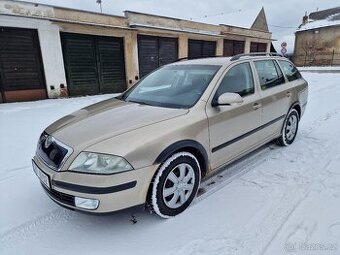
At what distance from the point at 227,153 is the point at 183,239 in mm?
1211

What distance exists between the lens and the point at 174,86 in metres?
3.38

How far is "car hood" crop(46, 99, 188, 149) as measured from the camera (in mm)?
2393

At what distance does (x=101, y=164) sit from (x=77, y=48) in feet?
30.7

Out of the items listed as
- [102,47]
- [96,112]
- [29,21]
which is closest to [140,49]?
[102,47]

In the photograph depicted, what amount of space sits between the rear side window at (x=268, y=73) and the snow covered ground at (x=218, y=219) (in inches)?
45.1

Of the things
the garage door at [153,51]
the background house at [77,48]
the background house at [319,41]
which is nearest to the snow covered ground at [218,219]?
the background house at [77,48]

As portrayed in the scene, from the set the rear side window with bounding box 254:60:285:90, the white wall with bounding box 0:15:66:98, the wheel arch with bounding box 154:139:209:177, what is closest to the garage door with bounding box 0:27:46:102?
the white wall with bounding box 0:15:66:98

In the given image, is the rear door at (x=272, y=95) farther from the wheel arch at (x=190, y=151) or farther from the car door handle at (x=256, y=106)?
the wheel arch at (x=190, y=151)

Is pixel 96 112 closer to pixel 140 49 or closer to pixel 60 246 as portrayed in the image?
pixel 60 246

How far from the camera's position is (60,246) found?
7.63ft

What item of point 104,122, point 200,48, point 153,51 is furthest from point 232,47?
point 104,122

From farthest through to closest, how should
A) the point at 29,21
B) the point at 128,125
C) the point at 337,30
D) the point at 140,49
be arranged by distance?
the point at 337,30
the point at 140,49
the point at 29,21
the point at 128,125

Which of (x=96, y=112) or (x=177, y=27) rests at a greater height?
(x=177, y=27)

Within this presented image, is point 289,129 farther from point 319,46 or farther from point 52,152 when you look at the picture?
point 319,46
